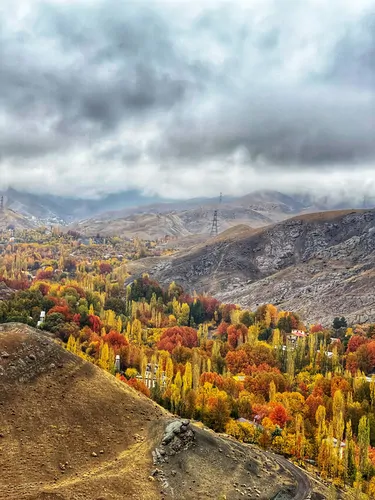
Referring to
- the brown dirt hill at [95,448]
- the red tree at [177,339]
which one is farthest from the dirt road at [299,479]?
the red tree at [177,339]

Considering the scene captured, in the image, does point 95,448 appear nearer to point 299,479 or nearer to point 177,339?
point 299,479

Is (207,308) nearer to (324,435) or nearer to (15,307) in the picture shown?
(15,307)

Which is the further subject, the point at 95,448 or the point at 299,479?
the point at 299,479

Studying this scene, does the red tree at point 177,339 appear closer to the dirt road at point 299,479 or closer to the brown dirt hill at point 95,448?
the brown dirt hill at point 95,448

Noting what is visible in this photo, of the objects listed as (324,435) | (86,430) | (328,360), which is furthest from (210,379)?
(86,430)

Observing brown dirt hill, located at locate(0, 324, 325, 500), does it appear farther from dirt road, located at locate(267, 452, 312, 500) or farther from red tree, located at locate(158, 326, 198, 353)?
red tree, located at locate(158, 326, 198, 353)

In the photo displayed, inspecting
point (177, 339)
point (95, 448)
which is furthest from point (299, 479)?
point (177, 339)

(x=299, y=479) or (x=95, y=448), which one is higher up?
(x=95, y=448)

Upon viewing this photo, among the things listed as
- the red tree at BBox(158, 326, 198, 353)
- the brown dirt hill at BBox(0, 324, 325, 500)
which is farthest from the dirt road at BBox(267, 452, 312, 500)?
the red tree at BBox(158, 326, 198, 353)

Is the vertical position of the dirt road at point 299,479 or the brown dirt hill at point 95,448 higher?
the brown dirt hill at point 95,448
